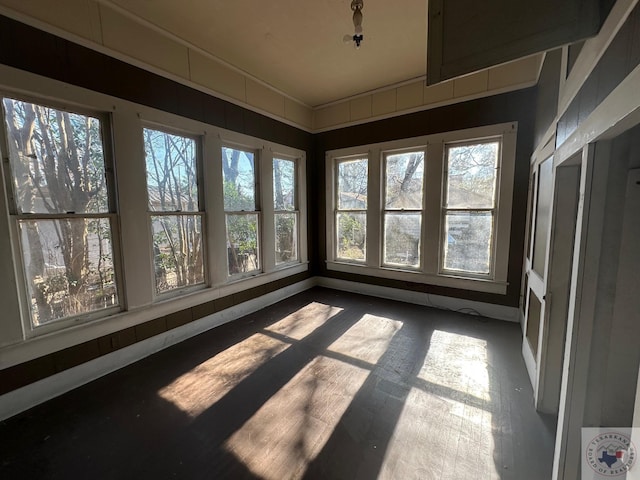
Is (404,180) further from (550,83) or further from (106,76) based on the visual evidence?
(106,76)

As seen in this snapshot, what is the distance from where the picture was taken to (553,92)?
6.87 ft

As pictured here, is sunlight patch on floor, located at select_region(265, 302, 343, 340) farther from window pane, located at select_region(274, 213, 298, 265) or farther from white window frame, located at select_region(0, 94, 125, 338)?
white window frame, located at select_region(0, 94, 125, 338)

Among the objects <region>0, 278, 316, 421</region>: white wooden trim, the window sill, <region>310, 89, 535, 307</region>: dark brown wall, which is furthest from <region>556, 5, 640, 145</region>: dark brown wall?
<region>0, 278, 316, 421</region>: white wooden trim

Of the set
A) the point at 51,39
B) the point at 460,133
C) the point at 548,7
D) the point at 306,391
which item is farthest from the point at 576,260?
the point at 51,39

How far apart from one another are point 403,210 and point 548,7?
2.96 metres

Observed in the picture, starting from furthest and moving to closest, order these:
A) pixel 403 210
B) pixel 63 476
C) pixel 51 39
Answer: pixel 403 210, pixel 51 39, pixel 63 476

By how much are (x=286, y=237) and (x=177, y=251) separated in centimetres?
187

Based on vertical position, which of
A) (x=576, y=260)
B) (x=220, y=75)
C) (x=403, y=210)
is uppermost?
(x=220, y=75)

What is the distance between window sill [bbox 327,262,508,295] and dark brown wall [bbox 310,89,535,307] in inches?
2.9

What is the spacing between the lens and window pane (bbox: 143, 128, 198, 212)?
266 cm

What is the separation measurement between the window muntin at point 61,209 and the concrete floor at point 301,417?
81 cm

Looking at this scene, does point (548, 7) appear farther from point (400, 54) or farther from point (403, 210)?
point (403, 210)

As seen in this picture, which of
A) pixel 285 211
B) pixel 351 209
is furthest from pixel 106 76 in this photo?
pixel 351 209

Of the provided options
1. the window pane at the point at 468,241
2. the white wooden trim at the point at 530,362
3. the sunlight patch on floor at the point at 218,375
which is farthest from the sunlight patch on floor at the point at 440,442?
the window pane at the point at 468,241
